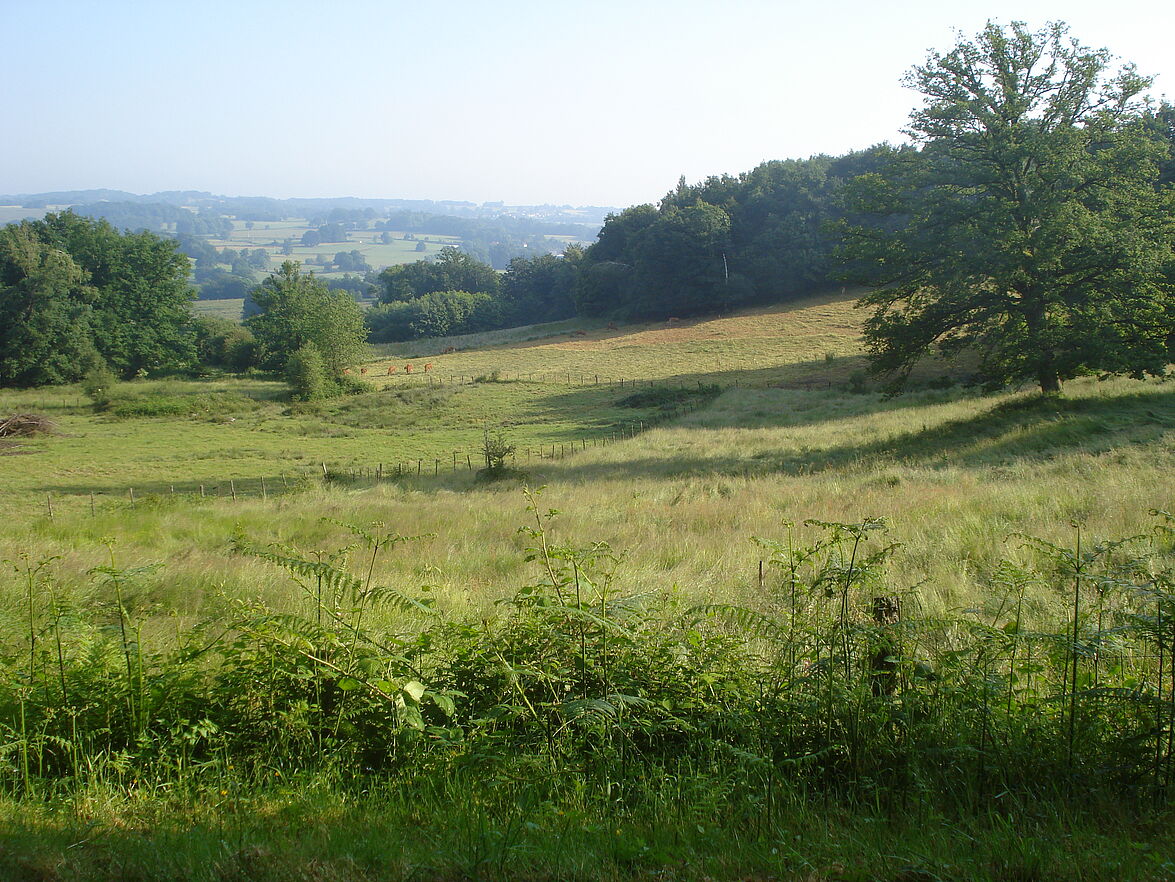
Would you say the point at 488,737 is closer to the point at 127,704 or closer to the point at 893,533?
the point at 127,704

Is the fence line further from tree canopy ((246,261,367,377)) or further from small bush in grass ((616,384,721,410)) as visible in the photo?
tree canopy ((246,261,367,377))

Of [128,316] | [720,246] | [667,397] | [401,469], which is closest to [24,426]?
[401,469]

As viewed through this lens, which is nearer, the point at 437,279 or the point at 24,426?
the point at 24,426

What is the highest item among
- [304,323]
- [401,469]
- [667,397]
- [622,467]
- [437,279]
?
[437,279]

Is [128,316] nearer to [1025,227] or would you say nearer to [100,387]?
[100,387]

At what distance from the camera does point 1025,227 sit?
2444cm

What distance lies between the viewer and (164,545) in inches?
478

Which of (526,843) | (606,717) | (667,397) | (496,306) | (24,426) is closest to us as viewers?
(526,843)

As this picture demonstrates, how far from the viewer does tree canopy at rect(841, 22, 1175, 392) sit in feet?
73.8

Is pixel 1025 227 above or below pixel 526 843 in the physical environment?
above

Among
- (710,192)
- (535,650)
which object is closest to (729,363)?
(710,192)

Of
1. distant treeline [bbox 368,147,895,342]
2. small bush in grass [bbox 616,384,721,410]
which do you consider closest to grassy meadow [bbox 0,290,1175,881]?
small bush in grass [bbox 616,384,721,410]

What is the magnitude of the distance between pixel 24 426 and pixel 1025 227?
4940cm

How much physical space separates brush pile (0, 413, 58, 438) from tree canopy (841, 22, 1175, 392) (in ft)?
143
